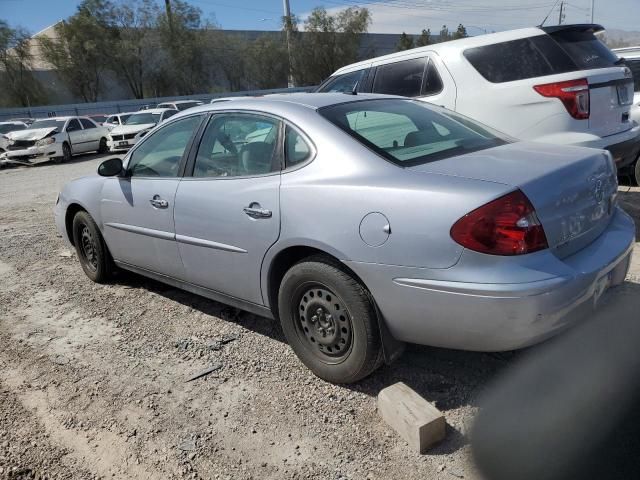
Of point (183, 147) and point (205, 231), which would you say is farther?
point (183, 147)

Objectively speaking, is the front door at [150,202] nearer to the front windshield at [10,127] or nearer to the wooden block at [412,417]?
the wooden block at [412,417]

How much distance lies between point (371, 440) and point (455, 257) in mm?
991

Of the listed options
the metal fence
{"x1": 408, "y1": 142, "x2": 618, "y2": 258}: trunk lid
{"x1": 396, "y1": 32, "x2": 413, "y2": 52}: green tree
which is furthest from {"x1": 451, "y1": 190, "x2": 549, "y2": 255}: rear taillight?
{"x1": 396, "y1": 32, "x2": 413, "y2": 52}: green tree

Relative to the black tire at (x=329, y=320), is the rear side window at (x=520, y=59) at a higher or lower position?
higher

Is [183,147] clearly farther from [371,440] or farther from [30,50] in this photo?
[30,50]

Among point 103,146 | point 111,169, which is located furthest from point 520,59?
point 103,146

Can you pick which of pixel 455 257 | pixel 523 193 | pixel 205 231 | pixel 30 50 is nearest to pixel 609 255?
pixel 523 193

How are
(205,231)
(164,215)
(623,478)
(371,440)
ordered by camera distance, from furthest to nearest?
(164,215), (205,231), (371,440), (623,478)

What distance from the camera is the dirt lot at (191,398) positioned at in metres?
2.58

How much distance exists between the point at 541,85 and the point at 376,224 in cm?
322

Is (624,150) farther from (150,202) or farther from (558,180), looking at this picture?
(150,202)

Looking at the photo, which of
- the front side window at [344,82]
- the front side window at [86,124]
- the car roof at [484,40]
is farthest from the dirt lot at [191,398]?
the front side window at [86,124]

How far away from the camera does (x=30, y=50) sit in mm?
43938

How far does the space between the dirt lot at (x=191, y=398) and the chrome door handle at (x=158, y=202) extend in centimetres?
92
